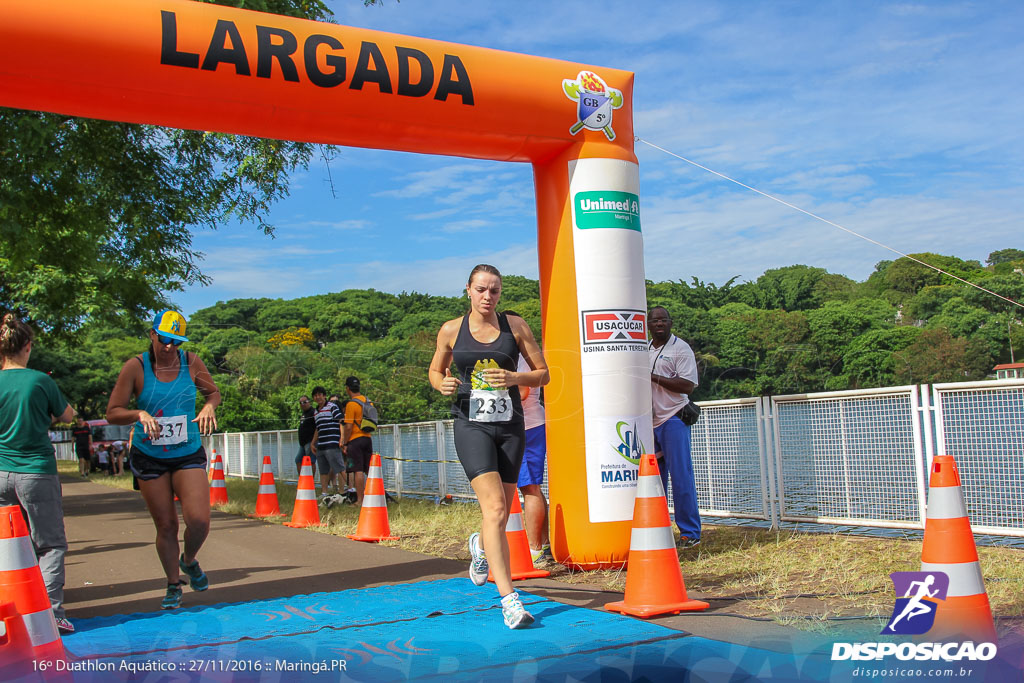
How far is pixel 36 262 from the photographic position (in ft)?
43.7

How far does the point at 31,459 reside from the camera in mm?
5109

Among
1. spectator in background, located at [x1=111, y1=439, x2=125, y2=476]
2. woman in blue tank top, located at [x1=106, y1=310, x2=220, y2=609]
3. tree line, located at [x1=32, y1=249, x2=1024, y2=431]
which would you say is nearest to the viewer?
woman in blue tank top, located at [x1=106, y1=310, x2=220, y2=609]

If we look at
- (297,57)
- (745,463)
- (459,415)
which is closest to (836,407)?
(745,463)

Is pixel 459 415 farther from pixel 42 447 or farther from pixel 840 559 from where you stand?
pixel 840 559

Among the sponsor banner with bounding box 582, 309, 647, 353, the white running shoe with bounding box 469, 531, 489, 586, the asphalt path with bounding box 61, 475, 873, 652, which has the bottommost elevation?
the asphalt path with bounding box 61, 475, 873, 652

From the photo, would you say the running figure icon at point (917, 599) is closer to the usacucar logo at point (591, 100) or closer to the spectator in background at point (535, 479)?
the spectator in background at point (535, 479)

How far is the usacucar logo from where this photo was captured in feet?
22.1

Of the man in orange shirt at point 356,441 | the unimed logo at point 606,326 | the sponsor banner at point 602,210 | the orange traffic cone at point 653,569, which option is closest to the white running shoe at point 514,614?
the orange traffic cone at point 653,569

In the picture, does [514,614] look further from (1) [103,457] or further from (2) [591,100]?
(1) [103,457]

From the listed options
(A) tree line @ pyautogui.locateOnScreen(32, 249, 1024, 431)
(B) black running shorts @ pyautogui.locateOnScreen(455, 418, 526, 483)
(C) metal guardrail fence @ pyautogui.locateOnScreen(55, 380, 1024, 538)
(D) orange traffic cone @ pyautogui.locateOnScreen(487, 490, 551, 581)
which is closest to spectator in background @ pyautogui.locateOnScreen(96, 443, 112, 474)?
(A) tree line @ pyautogui.locateOnScreen(32, 249, 1024, 431)

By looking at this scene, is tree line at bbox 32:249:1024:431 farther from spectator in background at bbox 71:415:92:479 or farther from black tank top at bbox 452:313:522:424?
black tank top at bbox 452:313:522:424

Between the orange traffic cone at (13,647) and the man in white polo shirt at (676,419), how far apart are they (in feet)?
16.3

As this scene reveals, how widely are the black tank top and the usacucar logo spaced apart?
7.90ft

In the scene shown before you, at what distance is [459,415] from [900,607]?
8.20 ft
